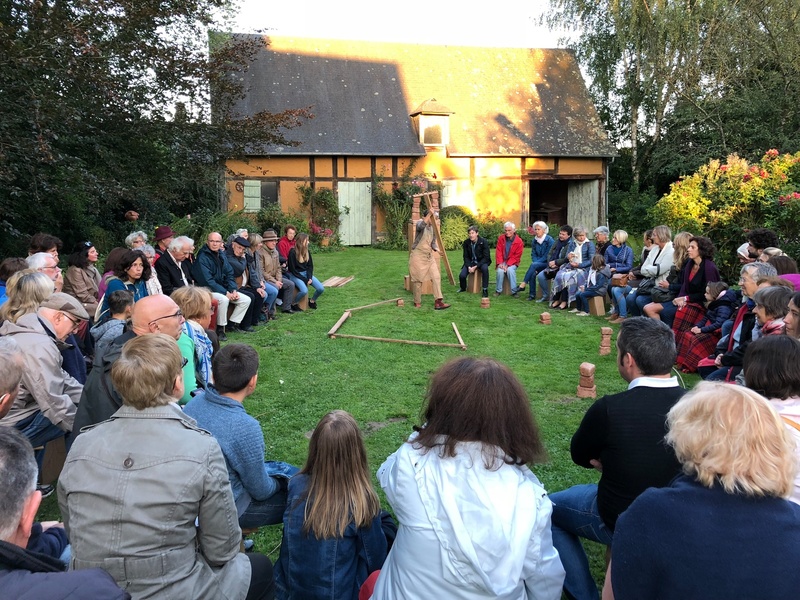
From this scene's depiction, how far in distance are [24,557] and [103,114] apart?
10324mm

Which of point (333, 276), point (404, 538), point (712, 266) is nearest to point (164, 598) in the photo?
point (404, 538)

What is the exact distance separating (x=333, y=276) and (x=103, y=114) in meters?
5.88

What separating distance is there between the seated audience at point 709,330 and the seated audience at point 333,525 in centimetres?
502

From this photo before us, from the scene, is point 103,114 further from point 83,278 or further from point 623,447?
point 623,447

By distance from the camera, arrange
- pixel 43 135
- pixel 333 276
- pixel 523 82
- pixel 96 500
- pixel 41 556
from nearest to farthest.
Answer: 1. pixel 41 556
2. pixel 96 500
3. pixel 43 135
4. pixel 333 276
5. pixel 523 82

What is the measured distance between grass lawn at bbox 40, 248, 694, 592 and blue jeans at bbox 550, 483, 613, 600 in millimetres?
439

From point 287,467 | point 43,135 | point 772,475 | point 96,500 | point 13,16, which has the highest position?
point 13,16

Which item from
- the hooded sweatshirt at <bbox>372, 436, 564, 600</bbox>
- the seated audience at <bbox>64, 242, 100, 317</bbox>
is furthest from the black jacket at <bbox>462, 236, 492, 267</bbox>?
the hooded sweatshirt at <bbox>372, 436, 564, 600</bbox>

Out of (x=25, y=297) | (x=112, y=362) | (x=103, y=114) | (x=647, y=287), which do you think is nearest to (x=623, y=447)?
(x=112, y=362)

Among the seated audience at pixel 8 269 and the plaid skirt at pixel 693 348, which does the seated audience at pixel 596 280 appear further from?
the seated audience at pixel 8 269

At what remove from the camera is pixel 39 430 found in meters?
3.94

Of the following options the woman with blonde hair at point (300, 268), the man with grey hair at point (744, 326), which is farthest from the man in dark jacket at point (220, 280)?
the man with grey hair at point (744, 326)

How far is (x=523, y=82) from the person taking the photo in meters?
23.7

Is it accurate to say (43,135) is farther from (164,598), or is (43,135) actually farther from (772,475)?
(772,475)
